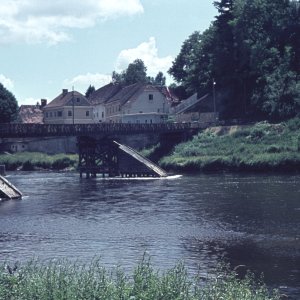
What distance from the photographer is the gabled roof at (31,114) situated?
152 meters

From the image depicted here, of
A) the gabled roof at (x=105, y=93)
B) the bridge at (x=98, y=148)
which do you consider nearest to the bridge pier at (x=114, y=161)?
the bridge at (x=98, y=148)

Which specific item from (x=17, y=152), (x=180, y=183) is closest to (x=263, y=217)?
(x=180, y=183)

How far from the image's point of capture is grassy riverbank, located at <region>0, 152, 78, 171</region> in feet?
354

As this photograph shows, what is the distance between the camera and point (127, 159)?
8462cm

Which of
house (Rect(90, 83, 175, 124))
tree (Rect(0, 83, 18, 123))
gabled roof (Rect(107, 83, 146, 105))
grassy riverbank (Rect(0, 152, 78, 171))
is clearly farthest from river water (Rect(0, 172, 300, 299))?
gabled roof (Rect(107, 83, 146, 105))

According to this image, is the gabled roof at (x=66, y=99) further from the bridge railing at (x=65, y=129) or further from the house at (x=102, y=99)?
the bridge railing at (x=65, y=129)

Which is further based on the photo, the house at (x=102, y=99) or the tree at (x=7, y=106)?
the house at (x=102, y=99)

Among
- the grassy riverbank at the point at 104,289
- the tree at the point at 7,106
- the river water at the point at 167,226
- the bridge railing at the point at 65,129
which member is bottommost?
the river water at the point at 167,226

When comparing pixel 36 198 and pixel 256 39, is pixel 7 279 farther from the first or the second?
pixel 256 39

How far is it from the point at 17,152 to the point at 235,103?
3743cm

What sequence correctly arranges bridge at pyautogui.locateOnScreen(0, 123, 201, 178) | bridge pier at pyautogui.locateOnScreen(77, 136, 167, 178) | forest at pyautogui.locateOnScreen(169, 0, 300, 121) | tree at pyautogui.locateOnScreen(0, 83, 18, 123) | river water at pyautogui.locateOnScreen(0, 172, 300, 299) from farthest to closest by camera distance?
tree at pyautogui.locateOnScreen(0, 83, 18, 123)
forest at pyautogui.locateOnScreen(169, 0, 300, 121)
bridge at pyautogui.locateOnScreen(0, 123, 201, 178)
bridge pier at pyautogui.locateOnScreen(77, 136, 167, 178)
river water at pyautogui.locateOnScreen(0, 172, 300, 299)

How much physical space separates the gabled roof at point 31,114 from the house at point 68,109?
19.4 ft

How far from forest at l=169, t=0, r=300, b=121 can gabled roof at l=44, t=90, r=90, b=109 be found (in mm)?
34656

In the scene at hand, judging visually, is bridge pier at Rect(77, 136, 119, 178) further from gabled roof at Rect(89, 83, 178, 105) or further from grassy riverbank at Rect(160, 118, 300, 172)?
gabled roof at Rect(89, 83, 178, 105)
